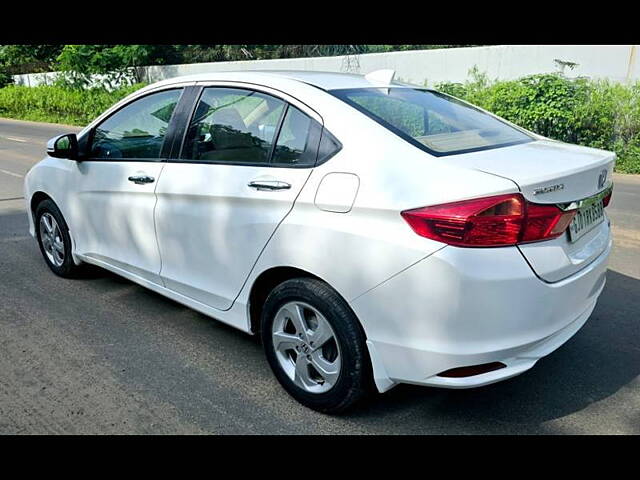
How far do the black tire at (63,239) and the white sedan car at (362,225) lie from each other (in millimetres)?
1063

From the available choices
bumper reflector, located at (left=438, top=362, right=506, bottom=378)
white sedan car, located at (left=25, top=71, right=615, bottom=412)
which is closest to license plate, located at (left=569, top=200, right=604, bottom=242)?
white sedan car, located at (left=25, top=71, right=615, bottom=412)

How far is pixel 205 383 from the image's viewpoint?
10.4ft

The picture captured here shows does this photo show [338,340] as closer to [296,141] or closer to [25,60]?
[296,141]

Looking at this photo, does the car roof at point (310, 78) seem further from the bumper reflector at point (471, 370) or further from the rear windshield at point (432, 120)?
the bumper reflector at point (471, 370)

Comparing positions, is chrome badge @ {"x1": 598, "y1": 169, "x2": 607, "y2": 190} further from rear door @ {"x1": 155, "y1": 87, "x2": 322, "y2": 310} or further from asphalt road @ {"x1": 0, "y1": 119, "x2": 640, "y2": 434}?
rear door @ {"x1": 155, "y1": 87, "x2": 322, "y2": 310}

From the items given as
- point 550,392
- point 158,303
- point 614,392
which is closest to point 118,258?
point 158,303

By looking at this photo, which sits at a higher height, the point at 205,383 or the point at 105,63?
the point at 105,63

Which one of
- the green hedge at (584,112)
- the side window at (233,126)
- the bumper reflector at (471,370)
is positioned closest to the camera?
the bumper reflector at (471,370)

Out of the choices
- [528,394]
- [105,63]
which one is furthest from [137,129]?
[105,63]

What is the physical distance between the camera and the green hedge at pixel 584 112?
11.0 metres

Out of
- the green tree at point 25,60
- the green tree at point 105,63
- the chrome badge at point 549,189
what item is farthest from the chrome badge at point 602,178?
the green tree at point 25,60

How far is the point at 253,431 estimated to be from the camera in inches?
108

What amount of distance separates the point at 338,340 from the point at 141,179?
5.94 feet
